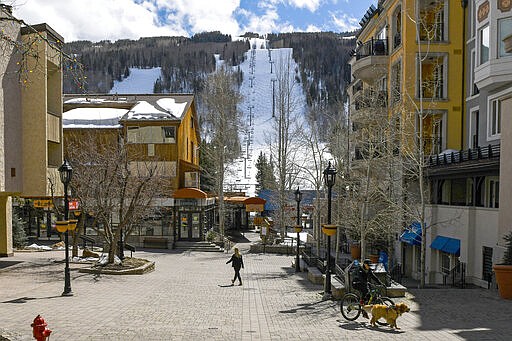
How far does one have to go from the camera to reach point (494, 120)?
74.3ft

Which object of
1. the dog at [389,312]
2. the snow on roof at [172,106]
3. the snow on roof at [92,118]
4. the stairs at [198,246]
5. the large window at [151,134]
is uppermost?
the snow on roof at [172,106]

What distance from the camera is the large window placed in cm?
4038

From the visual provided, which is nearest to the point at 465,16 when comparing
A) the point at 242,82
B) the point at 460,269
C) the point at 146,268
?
the point at 460,269

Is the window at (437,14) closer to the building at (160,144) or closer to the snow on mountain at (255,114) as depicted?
the building at (160,144)

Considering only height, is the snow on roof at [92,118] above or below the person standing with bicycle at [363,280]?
above

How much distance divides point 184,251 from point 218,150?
1083 centimetres

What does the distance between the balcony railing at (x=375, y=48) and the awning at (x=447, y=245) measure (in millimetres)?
12718

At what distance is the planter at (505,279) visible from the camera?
14219 mm

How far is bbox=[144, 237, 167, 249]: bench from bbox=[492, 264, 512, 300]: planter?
Answer: 1036 inches

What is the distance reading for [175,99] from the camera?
47.0m

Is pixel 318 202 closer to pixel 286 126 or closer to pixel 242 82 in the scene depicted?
pixel 286 126

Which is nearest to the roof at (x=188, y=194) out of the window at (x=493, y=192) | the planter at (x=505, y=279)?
the window at (x=493, y=192)

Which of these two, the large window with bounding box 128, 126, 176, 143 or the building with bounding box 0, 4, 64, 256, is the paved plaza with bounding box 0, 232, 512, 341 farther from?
the large window with bounding box 128, 126, 176, 143

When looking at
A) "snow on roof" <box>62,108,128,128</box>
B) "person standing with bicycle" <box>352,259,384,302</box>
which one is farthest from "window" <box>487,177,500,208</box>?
"snow on roof" <box>62,108,128,128</box>
